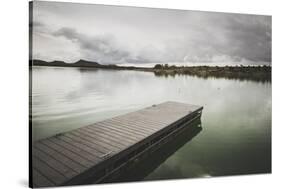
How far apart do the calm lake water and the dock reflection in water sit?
0.04m

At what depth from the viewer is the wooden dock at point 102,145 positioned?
3133 millimetres

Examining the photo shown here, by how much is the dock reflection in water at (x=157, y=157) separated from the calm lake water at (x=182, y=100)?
45mm

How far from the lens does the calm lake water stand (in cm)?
332

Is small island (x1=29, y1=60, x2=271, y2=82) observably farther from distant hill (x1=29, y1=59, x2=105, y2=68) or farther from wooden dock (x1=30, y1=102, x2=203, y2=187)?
wooden dock (x1=30, y1=102, x2=203, y2=187)

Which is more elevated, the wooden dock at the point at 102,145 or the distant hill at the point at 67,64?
the distant hill at the point at 67,64

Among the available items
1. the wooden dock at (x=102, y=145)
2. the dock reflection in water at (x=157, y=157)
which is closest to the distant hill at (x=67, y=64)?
the wooden dock at (x=102, y=145)

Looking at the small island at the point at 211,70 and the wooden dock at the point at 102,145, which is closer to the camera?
the wooden dock at the point at 102,145

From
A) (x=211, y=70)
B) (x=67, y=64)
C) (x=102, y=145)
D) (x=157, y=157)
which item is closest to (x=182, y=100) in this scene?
(x=211, y=70)

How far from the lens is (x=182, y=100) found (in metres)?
3.88

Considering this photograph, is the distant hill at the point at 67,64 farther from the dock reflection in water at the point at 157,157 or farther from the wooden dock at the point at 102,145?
the dock reflection in water at the point at 157,157

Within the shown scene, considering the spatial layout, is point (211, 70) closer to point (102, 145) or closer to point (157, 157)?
point (157, 157)

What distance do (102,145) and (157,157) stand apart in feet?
2.29

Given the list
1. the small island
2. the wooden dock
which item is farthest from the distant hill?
the wooden dock
